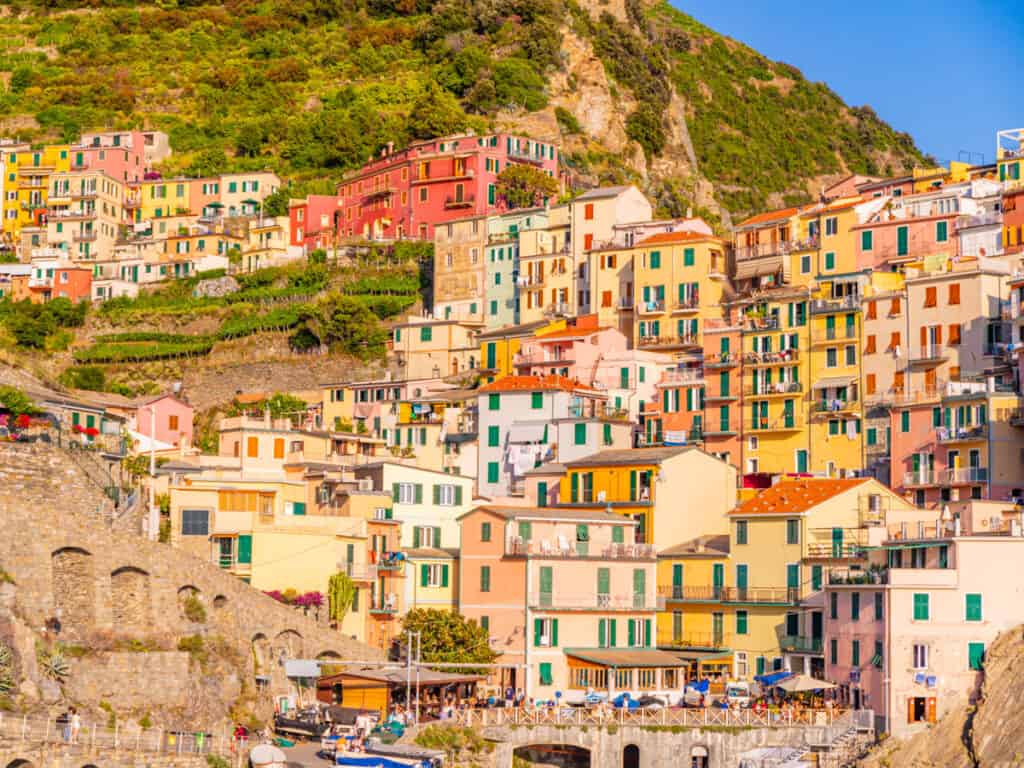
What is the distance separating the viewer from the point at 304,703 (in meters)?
63.6

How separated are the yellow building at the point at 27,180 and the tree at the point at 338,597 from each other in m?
64.3

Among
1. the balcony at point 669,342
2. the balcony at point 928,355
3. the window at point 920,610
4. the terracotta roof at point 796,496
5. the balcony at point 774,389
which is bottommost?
the window at point 920,610

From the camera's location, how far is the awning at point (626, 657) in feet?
219

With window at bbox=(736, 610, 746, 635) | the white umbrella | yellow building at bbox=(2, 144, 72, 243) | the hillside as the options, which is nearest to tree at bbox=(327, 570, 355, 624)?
window at bbox=(736, 610, 746, 635)

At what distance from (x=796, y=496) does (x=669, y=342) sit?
64.2 feet

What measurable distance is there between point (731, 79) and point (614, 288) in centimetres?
7594

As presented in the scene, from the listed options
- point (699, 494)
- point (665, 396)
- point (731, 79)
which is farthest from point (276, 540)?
point (731, 79)

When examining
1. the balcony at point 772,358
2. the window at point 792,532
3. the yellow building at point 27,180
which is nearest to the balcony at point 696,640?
the window at point 792,532

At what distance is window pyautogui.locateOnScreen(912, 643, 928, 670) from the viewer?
61.6 meters

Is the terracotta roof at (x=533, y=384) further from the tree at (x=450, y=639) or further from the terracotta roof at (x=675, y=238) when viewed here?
the tree at (x=450, y=639)

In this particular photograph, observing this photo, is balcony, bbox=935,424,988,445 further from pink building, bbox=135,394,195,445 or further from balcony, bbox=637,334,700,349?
pink building, bbox=135,394,195,445

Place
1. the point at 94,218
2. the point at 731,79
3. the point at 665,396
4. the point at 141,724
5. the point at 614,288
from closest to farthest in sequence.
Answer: the point at 141,724
the point at 665,396
the point at 614,288
the point at 94,218
the point at 731,79

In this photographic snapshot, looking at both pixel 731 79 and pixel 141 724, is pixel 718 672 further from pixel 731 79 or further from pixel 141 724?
pixel 731 79

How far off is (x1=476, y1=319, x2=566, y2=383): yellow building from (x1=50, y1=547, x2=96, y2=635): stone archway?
3521 cm
